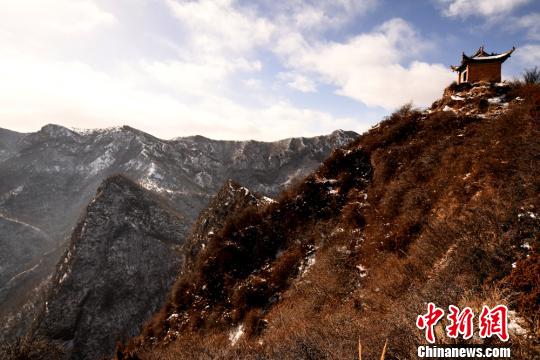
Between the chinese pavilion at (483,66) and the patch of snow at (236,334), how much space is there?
3166cm

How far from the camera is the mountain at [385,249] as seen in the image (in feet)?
30.2

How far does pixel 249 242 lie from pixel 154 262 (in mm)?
49001

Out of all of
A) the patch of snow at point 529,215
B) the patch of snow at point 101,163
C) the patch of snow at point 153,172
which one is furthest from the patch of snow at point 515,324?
the patch of snow at point 101,163

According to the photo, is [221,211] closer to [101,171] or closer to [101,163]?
[101,171]

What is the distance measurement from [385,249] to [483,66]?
2592 centimetres

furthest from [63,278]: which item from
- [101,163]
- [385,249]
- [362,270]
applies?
[101,163]

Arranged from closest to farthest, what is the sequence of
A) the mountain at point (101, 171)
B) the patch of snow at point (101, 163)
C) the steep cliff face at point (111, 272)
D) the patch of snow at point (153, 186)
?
the steep cliff face at point (111, 272), the patch of snow at point (153, 186), the mountain at point (101, 171), the patch of snow at point (101, 163)

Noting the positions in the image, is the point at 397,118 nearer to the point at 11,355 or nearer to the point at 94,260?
the point at 11,355

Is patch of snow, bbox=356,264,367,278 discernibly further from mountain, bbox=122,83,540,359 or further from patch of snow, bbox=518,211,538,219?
patch of snow, bbox=518,211,538,219

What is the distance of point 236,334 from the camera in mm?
18500

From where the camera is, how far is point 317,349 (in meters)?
9.80

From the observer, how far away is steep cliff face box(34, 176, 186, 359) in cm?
5475

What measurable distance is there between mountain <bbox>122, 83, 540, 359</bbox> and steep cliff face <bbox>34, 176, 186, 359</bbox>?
1543 inches

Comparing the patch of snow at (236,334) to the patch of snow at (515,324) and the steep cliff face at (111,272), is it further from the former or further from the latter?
the steep cliff face at (111,272)
